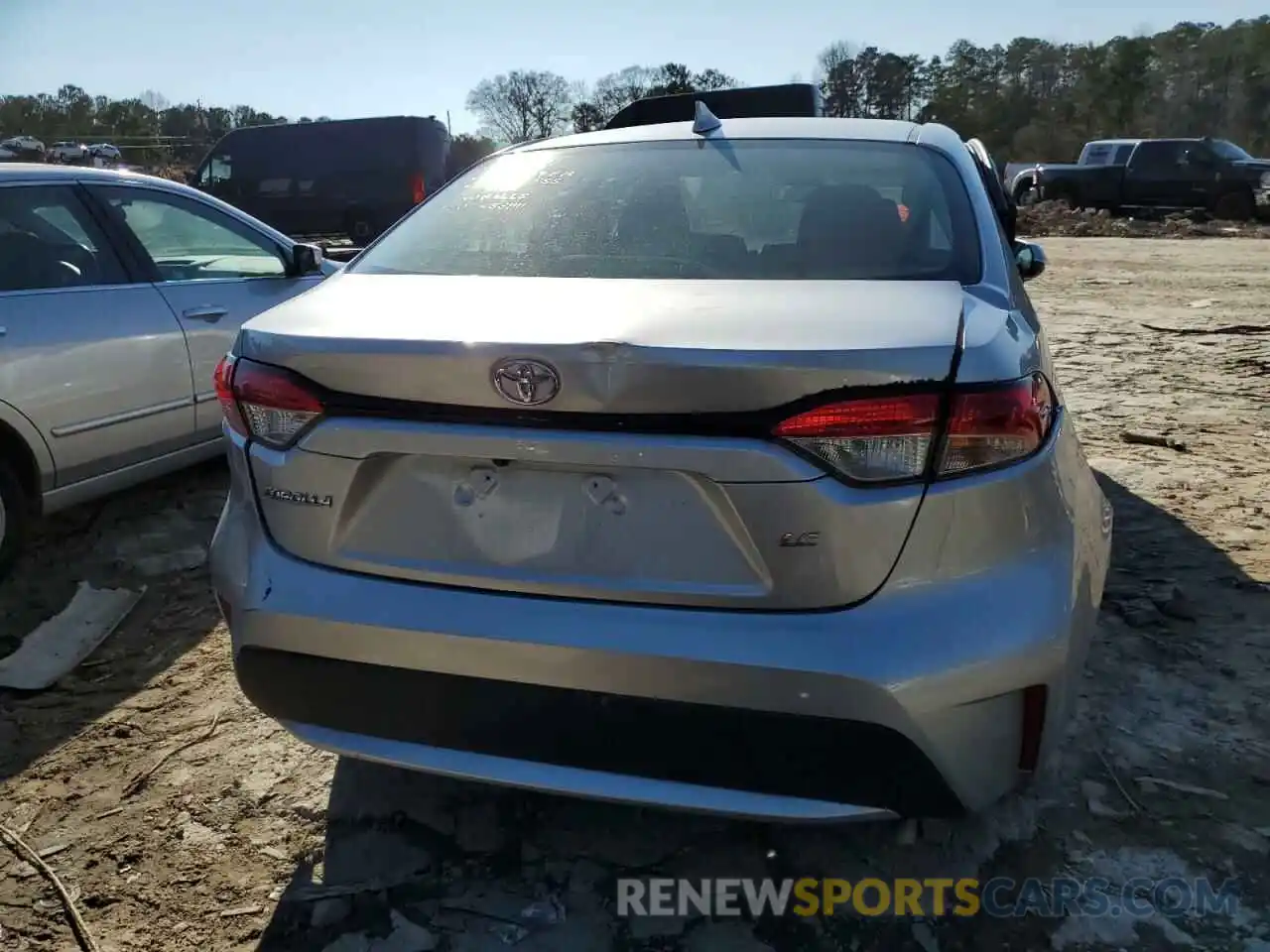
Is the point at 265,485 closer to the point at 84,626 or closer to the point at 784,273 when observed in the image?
the point at 784,273

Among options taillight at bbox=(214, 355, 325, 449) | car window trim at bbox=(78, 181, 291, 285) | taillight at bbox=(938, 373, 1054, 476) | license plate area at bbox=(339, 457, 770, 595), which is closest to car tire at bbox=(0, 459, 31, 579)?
car window trim at bbox=(78, 181, 291, 285)

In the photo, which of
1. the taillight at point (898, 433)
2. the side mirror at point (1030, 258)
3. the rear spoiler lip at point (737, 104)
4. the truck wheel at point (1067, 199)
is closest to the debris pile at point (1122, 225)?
the truck wheel at point (1067, 199)

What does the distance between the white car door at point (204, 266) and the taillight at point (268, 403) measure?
2.40 m

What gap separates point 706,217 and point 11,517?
8.89ft

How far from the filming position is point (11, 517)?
349 centimetres

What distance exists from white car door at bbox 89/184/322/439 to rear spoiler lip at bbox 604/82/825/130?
3.74 metres

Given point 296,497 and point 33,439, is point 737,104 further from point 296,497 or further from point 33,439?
point 296,497

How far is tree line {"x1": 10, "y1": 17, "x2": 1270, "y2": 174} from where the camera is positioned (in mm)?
51125

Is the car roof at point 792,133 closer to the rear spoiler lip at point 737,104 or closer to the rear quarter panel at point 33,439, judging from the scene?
the rear quarter panel at point 33,439

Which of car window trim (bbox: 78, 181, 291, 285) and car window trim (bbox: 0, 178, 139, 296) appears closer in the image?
car window trim (bbox: 0, 178, 139, 296)

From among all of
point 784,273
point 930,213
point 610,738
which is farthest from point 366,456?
point 930,213

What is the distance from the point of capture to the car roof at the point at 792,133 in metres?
2.74

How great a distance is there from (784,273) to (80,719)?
2.29 metres

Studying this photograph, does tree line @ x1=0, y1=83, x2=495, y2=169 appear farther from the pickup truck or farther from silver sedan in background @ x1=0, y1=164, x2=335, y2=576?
silver sedan in background @ x1=0, y1=164, x2=335, y2=576
